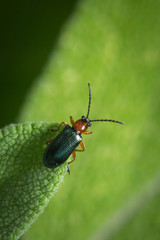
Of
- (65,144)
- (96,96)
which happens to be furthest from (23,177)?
(96,96)

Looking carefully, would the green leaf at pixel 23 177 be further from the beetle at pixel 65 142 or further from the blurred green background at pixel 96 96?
the blurred green background at pixel 96 96

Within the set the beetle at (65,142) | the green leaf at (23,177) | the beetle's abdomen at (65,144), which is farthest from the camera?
the beetle's abdomen at (65,144)

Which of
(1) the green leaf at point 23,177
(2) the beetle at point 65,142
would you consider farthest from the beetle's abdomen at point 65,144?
(1) the green leaf at point 23,177

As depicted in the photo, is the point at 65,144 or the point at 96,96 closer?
the point at 65,144

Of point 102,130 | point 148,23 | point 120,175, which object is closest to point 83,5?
point 148,23

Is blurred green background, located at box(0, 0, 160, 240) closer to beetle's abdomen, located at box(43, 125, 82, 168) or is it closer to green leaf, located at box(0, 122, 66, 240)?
beetle's abdomen, located at box(43, 125, 82, 168)

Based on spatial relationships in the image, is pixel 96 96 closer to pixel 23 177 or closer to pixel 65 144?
pixel 65 144
